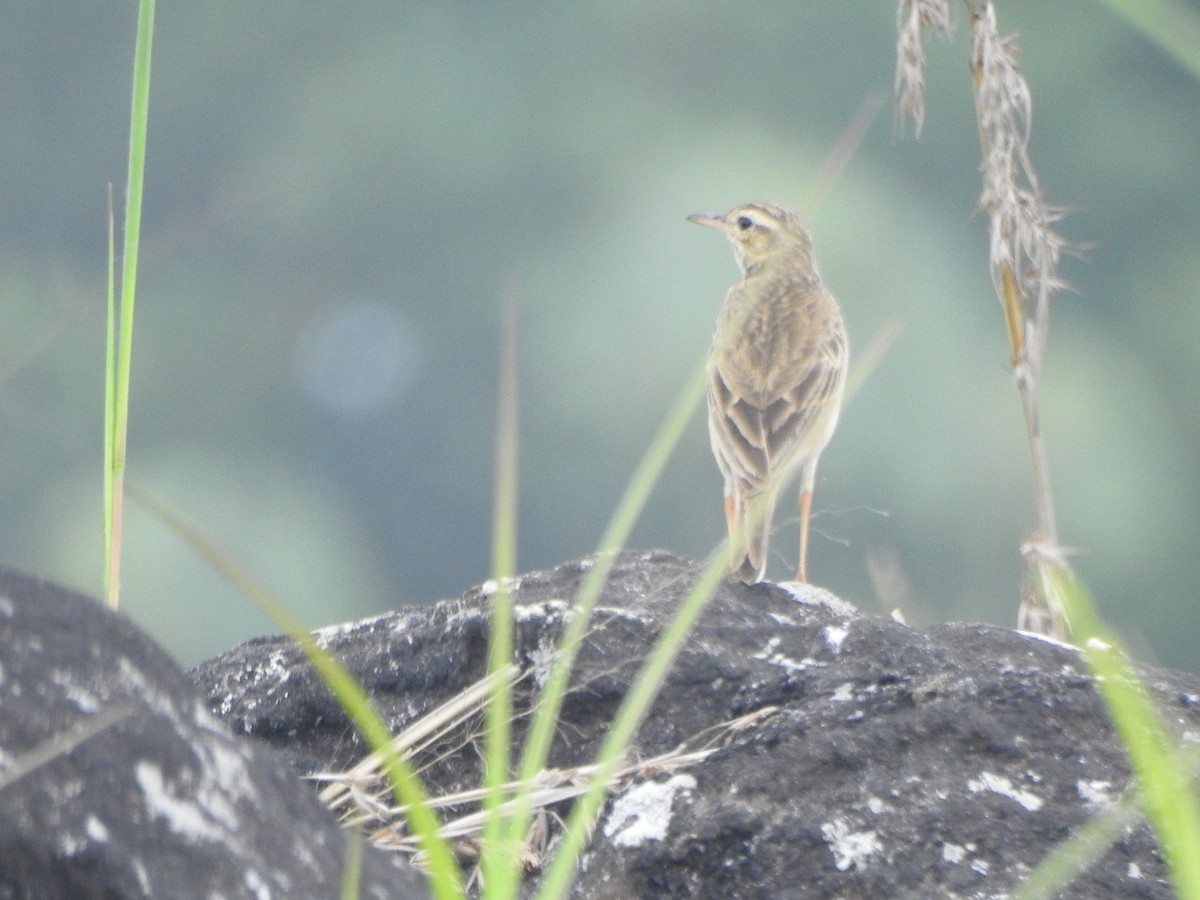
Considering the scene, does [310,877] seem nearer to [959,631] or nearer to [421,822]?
[421,822]

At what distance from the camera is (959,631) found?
296cm

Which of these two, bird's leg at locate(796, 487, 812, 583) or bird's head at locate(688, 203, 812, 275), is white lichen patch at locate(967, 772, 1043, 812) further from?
bird's head at locate(688, 203, 812, 275)

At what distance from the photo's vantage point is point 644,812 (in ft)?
7.58

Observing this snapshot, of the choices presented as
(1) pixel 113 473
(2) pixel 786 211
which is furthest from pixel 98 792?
(2) pixel 786 211

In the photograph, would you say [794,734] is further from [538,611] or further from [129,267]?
[129,267]

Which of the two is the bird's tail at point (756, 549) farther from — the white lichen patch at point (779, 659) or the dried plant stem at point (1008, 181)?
the dried plant stem at point (1008, 181)

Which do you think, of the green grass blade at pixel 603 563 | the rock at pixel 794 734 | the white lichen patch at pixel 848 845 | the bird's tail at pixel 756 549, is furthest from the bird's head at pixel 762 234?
the green grass blade at pixel 603 563

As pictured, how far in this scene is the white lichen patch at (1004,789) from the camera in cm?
228

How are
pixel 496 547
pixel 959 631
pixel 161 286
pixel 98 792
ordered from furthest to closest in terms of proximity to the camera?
pixel 161 286, pixel 959 631, pixel 496 547, pixel 98 792

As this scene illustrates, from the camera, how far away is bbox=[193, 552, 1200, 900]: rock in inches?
86.6

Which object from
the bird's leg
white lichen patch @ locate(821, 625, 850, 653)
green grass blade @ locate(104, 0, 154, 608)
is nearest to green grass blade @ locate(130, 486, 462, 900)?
green grass blade @ locate(104, 0, 154, 608)

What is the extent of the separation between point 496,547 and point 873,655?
3.98 feet

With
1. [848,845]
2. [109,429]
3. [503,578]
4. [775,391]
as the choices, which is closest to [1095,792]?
[848,845]

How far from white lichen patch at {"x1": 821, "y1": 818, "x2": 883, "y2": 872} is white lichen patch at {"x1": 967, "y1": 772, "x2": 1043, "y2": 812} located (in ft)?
0.63
